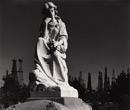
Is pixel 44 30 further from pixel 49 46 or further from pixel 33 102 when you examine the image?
pixel 33 102

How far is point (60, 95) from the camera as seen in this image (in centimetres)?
1463

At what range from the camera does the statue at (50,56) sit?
15.1 metres

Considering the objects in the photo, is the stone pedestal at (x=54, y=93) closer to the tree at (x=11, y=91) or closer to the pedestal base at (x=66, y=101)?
the pedestal base at (x=66, y=101)

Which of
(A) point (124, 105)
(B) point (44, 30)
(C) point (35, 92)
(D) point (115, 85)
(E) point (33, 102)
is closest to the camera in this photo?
(E) point (33, 102)

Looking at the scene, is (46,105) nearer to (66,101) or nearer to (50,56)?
(66,101)

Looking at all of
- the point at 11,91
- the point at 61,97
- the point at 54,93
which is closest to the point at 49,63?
the point at 54,93

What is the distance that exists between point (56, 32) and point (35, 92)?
102 inches

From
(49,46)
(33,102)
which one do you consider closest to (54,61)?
(49,46)

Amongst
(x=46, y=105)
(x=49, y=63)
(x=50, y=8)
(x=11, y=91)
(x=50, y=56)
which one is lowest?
(x=46, y=105)

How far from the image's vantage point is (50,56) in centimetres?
1564

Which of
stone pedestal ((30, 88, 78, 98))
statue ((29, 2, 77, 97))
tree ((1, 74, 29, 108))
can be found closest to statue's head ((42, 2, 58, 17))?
statue ((29, 2, 77, 97))

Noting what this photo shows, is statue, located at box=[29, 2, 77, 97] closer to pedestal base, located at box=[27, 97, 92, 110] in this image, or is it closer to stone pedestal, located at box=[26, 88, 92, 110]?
stone pedestal, located at box=[26, 88, 92, 110]

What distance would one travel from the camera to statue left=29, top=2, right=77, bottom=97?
1509 centimetres

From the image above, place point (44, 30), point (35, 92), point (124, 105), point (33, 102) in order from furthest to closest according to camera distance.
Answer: point (124, 105) < point (44, 30) < point (35, 92) < point (33, 102)
